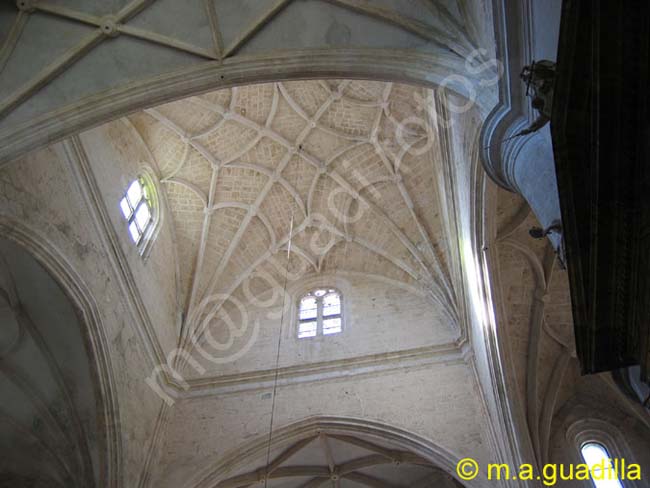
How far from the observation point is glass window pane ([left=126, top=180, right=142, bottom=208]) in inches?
485

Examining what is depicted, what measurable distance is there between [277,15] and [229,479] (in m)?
8.62

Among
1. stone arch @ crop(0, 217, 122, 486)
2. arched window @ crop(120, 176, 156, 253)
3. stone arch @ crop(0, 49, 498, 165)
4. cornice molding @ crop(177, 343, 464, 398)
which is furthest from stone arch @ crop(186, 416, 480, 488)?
stone arch @ crop(0, 49, 498, 165)

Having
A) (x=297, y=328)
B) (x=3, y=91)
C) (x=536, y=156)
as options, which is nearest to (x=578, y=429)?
(x=297, y=328)

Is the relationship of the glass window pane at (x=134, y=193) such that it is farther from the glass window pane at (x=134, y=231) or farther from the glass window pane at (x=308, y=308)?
the glass window pane at (x=308, y=308)

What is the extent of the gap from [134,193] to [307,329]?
16.0 feet

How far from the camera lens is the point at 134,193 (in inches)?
496

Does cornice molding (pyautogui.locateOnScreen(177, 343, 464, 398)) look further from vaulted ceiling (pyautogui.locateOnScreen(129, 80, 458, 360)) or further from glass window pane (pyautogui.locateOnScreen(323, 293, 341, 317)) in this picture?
glass window pane (pyautogui.locateOnScreen(323, 293, 341, 317))

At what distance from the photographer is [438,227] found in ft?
45.1

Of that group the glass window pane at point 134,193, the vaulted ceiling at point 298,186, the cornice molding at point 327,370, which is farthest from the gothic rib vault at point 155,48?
the cornice molding at point 327,370

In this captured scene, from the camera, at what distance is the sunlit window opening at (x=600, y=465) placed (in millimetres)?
9555

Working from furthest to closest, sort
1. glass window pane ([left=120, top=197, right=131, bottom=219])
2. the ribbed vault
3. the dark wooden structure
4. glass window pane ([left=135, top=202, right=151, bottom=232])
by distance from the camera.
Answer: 1. glass window pane ([left=135, top=202, right=151, bottom=232])
2. the ribbed vault
3. glass window pane ([left=120, top=197, right=131, bottom=219])
4. the dark wooden structure

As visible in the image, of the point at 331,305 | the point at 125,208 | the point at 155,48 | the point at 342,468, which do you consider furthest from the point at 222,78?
the point at 342,468

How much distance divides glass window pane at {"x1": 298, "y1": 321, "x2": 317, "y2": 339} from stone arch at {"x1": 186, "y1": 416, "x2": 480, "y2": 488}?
2454 millimetres

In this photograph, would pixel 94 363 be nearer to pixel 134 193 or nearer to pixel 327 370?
pixel 134 193
